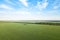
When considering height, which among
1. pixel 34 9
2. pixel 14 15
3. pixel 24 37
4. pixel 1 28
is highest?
pixel 34 9

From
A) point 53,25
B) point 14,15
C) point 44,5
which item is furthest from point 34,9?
point 53,25

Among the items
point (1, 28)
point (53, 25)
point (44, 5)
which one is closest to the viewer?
point (44, 5)

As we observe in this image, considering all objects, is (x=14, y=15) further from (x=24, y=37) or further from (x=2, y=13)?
(x=24, y=37)

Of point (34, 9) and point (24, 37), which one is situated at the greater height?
point (34, 9)

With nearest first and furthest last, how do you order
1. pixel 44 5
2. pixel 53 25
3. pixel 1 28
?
pixel 44 5
pixel 1 28
pixel 53 25

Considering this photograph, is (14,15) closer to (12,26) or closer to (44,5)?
(12,26)

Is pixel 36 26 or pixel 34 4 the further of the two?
pixel 36 26
